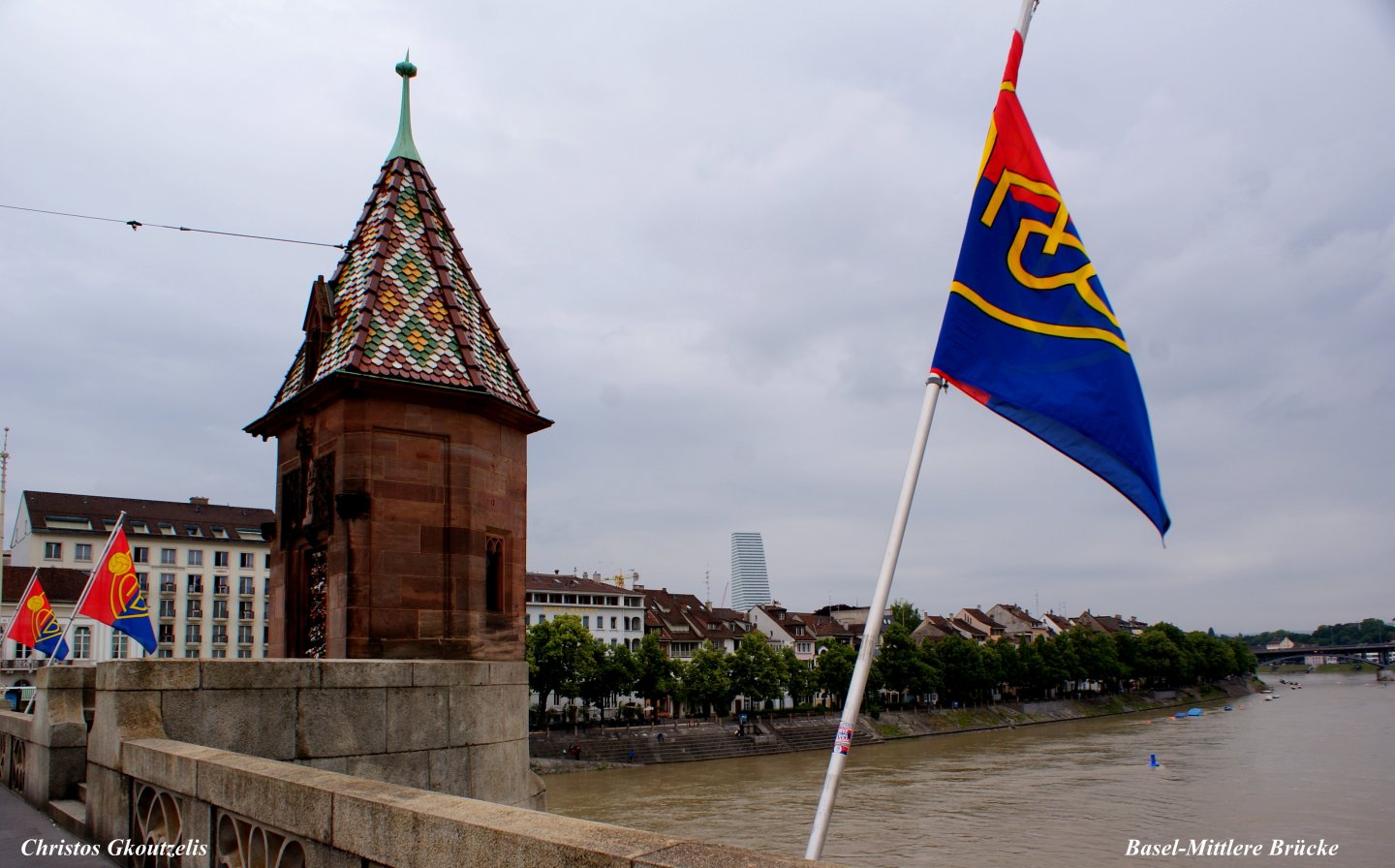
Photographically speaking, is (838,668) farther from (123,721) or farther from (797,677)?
(123,721)

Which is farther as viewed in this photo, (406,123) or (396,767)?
(406,123)

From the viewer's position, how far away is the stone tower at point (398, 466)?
11680mm

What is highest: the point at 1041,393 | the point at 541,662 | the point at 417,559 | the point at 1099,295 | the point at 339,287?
the point at 339,287

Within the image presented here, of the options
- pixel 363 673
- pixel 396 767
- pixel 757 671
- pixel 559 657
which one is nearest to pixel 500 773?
pixel 396 767

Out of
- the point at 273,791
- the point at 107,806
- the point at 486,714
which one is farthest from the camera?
the point at 486,714

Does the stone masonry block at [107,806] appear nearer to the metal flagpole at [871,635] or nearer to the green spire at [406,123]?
the metal flagpole at [871,635]

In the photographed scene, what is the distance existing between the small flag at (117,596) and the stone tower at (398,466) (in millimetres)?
8095

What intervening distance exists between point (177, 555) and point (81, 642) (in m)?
16.2

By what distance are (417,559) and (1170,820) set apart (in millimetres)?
34260

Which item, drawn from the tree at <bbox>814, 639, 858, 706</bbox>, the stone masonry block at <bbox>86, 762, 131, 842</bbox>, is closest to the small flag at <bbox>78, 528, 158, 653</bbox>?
the stone masonry block at <bbox>86, 762, 131, 842</bbox>

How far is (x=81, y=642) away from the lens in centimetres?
6900

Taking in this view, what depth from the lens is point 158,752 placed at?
620 cm

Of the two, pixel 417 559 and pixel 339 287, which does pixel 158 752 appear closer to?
pixel 417 559

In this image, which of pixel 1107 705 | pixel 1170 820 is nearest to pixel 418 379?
pixel 1170 820
